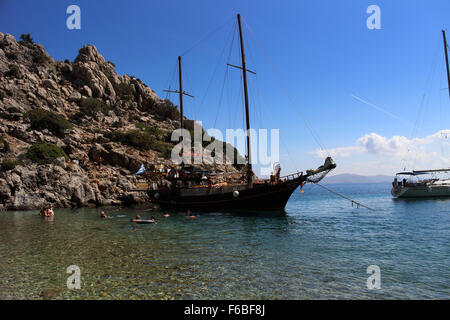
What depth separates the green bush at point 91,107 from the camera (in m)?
59.2

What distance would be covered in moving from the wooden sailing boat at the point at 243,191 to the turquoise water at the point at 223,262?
341 inches

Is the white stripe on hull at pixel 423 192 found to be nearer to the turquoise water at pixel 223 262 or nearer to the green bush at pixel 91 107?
the turquoise water at pixel 223 262

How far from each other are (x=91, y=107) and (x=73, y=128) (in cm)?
1041

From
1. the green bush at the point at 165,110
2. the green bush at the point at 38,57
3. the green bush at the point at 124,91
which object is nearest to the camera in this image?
the green bush at the point at 38,57

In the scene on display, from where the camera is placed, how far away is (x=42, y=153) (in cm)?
3853

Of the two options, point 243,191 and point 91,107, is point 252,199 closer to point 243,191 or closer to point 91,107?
point 243,191

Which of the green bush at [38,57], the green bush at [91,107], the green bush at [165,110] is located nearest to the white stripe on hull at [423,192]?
the green bush at [165,110]

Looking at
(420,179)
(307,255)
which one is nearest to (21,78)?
(307,255)

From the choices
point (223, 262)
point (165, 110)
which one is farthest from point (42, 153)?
point (165, 110)

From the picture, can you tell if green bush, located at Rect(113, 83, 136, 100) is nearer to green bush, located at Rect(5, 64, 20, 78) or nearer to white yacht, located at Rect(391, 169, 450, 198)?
green bush, located at Rect(5, 64, 20, 78)

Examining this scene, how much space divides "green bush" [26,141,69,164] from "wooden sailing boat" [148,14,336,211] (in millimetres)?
18819
